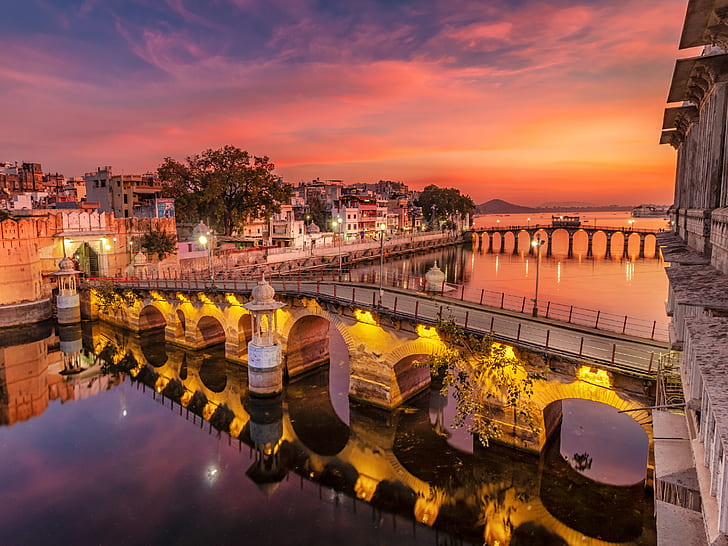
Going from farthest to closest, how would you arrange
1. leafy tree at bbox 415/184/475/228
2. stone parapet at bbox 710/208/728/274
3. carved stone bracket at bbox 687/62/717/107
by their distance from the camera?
leafy tree at bbox 415/184/475/228
carved stone bracket at bbox 687/62/717/107
stone parapet at bbox 710/208/728/274

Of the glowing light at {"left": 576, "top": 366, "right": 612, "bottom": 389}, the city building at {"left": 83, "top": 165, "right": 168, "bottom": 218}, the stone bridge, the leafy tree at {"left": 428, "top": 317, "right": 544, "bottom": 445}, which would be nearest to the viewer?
the glowing light at {"left": 576, "top": 366, "right": 612, "bottom": 389}

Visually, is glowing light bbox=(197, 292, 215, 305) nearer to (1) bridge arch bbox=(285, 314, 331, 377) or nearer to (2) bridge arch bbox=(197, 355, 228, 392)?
(2) bridge arch bbox=(197, 355, 228, 392)

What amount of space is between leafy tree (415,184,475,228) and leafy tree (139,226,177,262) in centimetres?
6862

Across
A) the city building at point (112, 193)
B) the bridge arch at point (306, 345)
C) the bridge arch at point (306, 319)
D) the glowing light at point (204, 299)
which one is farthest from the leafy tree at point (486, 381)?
the city building at point (112, 193)

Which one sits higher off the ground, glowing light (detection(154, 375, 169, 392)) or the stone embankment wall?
the stone embankment wall

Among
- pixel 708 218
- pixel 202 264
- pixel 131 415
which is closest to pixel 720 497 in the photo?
pixel 708 218

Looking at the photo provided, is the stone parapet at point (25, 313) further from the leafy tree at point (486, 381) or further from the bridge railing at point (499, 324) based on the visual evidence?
the leafy tree at point (486, 381)

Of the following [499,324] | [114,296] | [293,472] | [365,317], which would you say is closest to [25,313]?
[114,296]

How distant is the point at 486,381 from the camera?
1722cm

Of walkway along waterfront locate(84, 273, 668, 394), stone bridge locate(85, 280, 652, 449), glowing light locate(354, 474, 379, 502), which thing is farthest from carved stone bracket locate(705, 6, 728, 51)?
glowing light locate(354, 474, 379, 502)

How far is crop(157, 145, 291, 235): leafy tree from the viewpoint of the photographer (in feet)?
178

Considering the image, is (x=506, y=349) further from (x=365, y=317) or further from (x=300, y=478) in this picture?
(x=300, y=478)

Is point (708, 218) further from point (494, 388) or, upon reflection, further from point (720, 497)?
point (494, 388)

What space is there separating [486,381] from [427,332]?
3.05m
